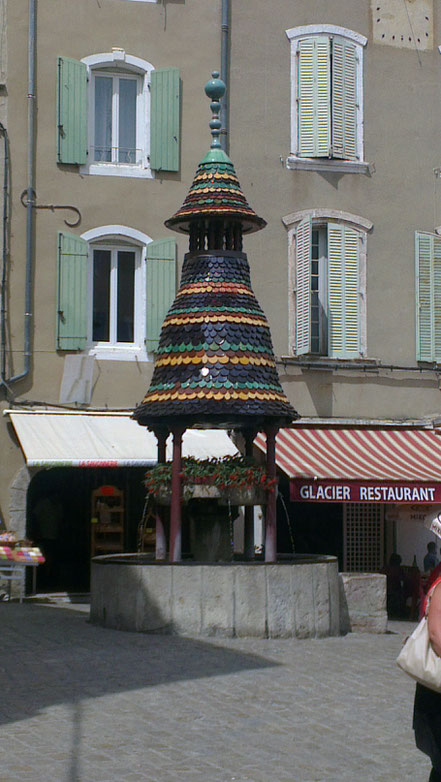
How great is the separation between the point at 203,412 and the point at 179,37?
8886 mm

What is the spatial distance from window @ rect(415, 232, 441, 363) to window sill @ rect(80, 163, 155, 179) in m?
4.61

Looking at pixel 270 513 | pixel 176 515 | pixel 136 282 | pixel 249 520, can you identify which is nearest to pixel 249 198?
pixel 136 282

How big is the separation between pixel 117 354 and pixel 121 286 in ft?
3.70

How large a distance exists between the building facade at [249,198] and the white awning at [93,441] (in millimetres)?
177

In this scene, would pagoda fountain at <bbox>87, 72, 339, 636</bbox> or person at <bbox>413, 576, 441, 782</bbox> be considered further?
pagoda fountain at <bbox>87, 72, 339, 636</bbox>

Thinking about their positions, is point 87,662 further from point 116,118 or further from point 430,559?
point 116,118

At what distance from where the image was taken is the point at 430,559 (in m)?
20.3

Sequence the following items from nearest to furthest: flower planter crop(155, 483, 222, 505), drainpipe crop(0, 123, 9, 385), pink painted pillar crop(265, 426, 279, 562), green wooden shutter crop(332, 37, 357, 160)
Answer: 1. flower planter crop(155, 483, 222, 505)
2. pink painted pillar crop(265, 426, 279, 562)
3. drainpipe crop(0, 123, 9, 385)
4. green wooden shutter crop(332, 37, 357, 160)

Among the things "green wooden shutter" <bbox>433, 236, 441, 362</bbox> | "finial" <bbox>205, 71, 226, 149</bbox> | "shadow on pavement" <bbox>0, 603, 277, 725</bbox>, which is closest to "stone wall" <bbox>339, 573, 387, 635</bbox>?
Answer: "shadow on pavement" <bbox>0, 603, 277, 725</bbox>

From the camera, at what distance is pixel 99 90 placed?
20.5 meters

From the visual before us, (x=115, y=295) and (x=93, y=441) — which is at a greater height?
(x=115, y=295)

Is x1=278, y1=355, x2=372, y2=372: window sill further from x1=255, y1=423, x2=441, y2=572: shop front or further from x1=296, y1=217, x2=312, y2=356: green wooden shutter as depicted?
x1=255, y1=423, x2=441, y2=572: shop front

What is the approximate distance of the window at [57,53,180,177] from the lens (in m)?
20.3

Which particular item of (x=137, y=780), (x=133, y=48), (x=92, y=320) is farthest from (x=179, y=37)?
(x=137, y=780)
